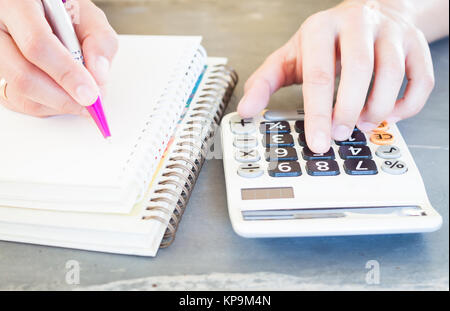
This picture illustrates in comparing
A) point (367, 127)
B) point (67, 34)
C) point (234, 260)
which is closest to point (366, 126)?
point (367, 127)

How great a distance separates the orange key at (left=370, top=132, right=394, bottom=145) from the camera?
45cm

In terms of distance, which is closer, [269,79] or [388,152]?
[388,152]

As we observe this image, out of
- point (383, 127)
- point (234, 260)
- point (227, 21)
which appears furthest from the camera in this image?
point (227, 21)

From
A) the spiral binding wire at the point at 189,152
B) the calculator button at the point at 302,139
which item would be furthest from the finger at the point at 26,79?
the calculator button at the point at 302,139

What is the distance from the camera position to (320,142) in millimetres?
430

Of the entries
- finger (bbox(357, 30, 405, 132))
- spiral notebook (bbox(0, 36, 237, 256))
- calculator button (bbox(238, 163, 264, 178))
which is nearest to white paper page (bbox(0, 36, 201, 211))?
spiral notebook (bbox(0, 36, 237, 256))

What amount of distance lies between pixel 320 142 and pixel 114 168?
20 centimetres

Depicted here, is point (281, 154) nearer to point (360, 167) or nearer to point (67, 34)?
point (360, 167)

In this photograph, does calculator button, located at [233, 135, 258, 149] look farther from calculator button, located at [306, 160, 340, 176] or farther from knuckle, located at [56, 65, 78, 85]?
knuckle, located at [56, 65, 78, 85]

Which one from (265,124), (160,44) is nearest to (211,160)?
(265,124)

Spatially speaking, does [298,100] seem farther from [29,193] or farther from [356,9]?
[29,193]

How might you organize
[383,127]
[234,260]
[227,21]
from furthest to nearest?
[227,21]
[383,127]
[234,260]

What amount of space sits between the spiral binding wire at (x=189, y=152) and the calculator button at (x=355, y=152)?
0.47 feet

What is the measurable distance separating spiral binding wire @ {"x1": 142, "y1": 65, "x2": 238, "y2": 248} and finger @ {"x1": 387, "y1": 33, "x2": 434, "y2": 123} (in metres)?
0.20
